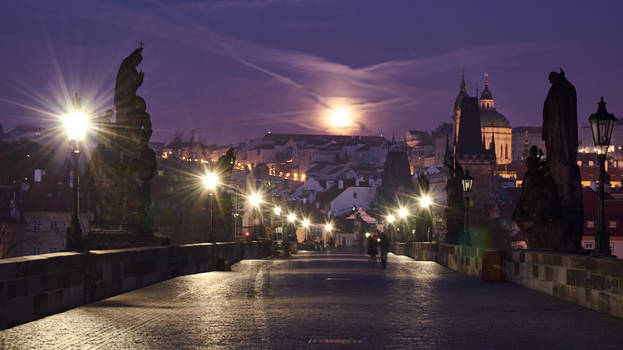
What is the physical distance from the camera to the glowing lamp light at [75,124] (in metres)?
19.1

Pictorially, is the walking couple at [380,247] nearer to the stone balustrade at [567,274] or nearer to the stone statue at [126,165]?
the stone balustrade at [567,274]

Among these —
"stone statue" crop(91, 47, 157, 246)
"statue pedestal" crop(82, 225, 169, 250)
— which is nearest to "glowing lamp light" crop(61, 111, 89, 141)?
"statue pedestal" crop(82, 225, 169, 250)

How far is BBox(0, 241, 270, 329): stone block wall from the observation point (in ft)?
42.1

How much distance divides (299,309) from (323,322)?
213 centimetres

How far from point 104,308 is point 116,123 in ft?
64.7

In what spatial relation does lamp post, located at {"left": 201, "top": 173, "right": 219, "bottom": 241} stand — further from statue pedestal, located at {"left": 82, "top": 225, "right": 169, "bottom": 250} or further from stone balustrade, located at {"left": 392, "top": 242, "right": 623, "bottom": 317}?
stone balustrade, located at {"left": 392, "top": 242, "right": 623, "bottom": 317}

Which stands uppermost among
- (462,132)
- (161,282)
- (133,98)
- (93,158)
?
(462,132)

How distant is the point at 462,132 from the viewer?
165 meters

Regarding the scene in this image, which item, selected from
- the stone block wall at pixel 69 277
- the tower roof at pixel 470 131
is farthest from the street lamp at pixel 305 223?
the stone block wall at pixel 69 277

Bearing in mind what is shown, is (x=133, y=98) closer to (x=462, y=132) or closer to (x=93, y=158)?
(x=93, y=158)

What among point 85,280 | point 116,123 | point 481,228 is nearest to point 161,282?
point 85,280

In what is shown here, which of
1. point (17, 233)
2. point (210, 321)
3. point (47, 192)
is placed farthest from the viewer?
point (47, 192)

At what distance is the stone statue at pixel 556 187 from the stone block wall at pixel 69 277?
980 centimetres

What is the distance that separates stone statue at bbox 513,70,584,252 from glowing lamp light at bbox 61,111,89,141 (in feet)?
37.6
